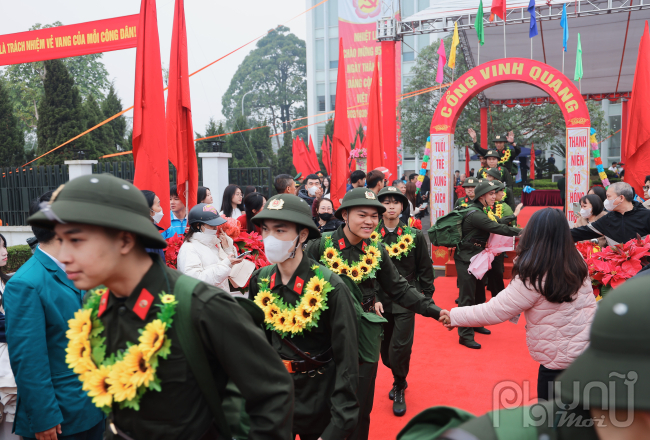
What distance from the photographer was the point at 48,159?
17.7m

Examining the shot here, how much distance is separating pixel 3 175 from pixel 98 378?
40.9 feet

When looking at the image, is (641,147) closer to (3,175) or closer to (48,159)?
(3,175)

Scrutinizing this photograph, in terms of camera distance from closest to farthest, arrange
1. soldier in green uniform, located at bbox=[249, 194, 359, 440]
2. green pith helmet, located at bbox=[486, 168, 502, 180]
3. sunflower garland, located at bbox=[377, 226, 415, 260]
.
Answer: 1. soldier in green uniform, located at bbox=[249, 194, 359, 440]
2. sunflower garland, located at bbox=[377, 226, 415, 260]
3. green pith helmet, located at bbox=[486, 168, 502, 180]

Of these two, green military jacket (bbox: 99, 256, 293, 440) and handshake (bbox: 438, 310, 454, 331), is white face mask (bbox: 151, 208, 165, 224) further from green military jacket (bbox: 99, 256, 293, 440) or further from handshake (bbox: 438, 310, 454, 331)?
green military jacket (bbox: 99, 256, 293, 440)

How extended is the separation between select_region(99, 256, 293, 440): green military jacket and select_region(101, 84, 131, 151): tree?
69.4 ft

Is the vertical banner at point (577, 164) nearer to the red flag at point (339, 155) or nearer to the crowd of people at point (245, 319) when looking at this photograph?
the red flag at point (339, 155)

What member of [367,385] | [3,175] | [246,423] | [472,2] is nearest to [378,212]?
[367,385]

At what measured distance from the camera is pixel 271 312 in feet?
9.43

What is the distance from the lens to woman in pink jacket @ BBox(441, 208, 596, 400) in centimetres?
299

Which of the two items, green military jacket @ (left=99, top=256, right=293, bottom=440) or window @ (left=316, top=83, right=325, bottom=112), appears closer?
green military jacket @ (left=99, top=256, right=293, bottom=440)

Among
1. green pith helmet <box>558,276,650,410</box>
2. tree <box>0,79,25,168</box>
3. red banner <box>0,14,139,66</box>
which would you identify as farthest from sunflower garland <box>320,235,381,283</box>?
tree <box>0,79,25,168</box>

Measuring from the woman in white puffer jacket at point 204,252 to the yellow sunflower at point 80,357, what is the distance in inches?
88.8

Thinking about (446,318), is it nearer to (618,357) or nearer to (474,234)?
(618,357)

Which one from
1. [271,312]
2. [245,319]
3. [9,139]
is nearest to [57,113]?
[9,139]
